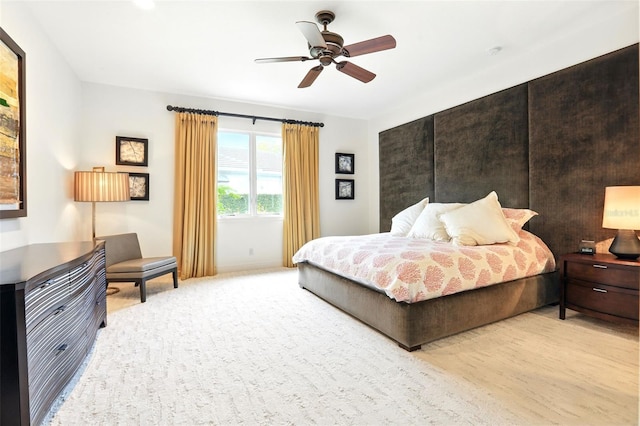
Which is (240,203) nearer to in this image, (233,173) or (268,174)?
(233,173)

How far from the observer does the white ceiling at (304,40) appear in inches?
101

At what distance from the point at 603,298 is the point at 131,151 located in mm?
5467

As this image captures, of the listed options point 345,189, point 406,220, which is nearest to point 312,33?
point 406,220

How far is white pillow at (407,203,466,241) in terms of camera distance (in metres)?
3.36

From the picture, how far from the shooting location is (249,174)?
5012mm

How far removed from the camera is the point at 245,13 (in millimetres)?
2594

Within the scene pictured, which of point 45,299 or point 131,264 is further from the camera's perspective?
point 131,264

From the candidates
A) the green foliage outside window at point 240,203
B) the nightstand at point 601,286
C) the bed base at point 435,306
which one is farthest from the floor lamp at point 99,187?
the nightstand at point 601,286

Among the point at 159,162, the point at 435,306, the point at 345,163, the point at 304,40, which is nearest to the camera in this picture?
the point at 435,306

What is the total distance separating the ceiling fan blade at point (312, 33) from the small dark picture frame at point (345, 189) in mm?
3328

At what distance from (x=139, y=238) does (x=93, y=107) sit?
6.04ft

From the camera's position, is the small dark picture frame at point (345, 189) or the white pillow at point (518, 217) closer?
the white pillow at point (518, 217)

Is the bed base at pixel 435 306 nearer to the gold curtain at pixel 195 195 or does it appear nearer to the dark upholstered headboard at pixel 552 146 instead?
the dark upholstered headboard at pixel 552 146

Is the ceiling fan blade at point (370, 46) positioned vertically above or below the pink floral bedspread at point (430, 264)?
above
